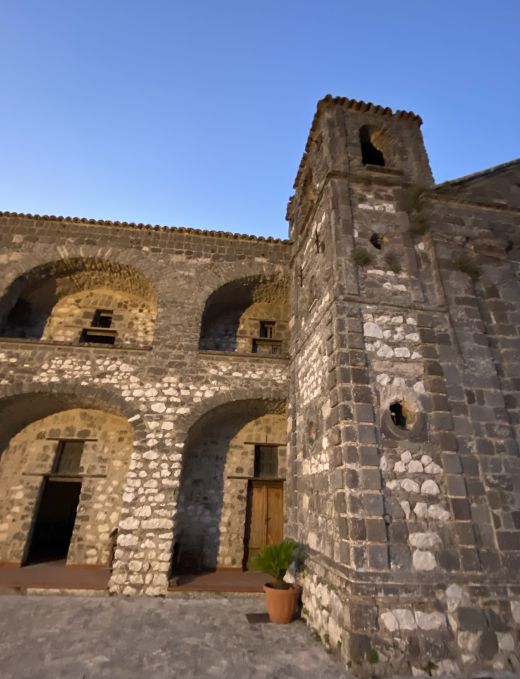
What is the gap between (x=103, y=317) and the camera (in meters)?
9.83

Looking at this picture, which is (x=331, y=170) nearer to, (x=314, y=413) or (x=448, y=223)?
(x=448, y=223)

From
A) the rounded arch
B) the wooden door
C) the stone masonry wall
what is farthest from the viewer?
the wooden door

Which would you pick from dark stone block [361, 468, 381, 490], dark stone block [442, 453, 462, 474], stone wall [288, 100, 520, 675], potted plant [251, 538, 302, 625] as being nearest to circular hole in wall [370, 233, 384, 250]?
stone wall [288, 100, 520, 675]

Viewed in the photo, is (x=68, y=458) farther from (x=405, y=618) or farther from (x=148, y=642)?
(x=405, y=618)

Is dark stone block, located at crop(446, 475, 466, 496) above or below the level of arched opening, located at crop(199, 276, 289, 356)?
below

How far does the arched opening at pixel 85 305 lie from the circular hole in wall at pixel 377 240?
5.71 m

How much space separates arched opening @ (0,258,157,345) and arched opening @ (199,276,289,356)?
1.72 metres

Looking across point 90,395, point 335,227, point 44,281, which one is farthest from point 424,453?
point 44,281

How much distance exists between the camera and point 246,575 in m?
7.39

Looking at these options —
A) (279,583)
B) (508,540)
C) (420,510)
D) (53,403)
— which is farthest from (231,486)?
(508,540)

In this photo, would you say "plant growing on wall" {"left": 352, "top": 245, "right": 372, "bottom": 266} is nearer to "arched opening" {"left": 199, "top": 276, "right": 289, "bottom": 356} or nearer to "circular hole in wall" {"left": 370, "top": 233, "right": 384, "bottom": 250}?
"circular hole in wall" {"left": 370, "top": 233, "right": 384, "bottom": 250}

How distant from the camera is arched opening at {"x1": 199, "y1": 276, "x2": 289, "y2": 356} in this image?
9539 millimetres

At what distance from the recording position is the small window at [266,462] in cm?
860

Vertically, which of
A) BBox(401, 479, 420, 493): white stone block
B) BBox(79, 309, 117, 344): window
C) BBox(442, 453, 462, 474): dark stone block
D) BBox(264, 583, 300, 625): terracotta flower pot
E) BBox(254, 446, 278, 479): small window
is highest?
BBox(79, 309, 117, 344): window
